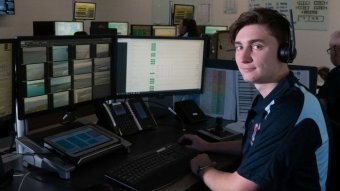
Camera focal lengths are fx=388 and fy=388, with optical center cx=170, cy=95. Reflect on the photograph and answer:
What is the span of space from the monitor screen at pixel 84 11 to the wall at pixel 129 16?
140 mm

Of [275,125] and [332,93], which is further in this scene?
[332,93]

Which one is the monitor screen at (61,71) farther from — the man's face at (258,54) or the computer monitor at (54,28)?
the computer monitor at (54,28)

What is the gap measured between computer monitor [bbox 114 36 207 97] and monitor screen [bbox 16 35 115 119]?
84 mm

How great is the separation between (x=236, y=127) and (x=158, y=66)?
510mm

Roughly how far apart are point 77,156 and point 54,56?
0.43 m

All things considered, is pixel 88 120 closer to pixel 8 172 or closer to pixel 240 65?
pixel 8 172

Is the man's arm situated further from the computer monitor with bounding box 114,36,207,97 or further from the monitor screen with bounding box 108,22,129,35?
the monitor screen with bounding box 108,22,129,35

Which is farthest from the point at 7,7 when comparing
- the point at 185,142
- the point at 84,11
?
the point at 185,142

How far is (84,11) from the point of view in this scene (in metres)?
6.96

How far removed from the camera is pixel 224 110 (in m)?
2.18

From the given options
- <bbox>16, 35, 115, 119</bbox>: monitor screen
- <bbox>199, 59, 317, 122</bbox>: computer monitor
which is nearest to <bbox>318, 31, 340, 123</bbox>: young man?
<bbox>199, 59, 317, 122</bbox>: computer monitor

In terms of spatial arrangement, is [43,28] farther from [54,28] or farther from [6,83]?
[6,83]

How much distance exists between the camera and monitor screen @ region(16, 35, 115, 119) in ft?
4.71

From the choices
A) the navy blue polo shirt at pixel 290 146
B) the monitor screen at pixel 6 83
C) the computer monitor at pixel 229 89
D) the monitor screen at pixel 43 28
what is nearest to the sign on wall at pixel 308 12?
the monitor screen at pixel 43 28
